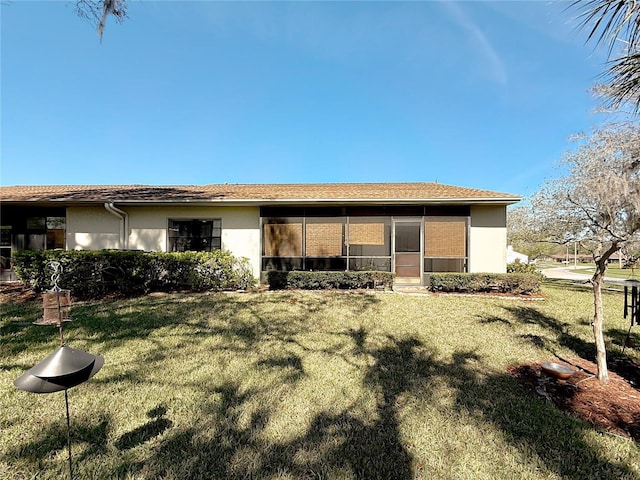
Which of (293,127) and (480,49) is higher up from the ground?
(293,127)

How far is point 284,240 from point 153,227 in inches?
186

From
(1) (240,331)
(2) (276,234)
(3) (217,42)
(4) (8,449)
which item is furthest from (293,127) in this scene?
(4) (8,449)

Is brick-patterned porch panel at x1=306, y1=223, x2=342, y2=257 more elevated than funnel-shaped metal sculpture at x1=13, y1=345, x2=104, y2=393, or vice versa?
brick-patterned porch panel at x1=306, y1=223, x2=342, y2=257

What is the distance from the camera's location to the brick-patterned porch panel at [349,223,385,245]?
33.3 ft

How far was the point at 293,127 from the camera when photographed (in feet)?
57.5

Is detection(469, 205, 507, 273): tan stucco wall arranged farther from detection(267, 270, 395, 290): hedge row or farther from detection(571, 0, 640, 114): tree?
detection(571, 0, 640, 114): tree

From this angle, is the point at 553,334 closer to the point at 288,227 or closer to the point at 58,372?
the point at 58,372

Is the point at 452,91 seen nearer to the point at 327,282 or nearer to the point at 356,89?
the point at 356,89

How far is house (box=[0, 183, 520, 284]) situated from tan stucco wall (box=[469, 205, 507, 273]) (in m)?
0.03

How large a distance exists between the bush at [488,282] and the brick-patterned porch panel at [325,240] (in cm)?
331

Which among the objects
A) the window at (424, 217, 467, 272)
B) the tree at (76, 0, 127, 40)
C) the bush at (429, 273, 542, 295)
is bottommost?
the bush at (429, 273, 542, 295)

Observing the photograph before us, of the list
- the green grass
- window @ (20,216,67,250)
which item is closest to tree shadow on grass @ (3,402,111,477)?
the green grass

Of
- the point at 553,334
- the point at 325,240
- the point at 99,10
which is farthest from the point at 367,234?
the point at 99,10

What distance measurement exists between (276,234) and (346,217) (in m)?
2.51
